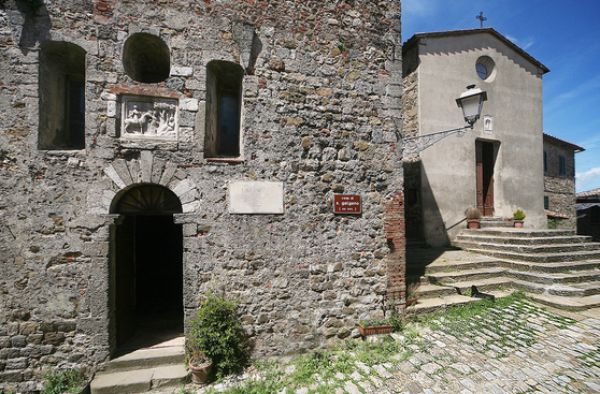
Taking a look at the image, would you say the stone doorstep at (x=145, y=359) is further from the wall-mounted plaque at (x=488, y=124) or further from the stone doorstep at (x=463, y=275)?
the wall-mounted plaque at (x=488, y=124)

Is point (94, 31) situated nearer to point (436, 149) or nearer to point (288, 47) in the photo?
point (288, 47)

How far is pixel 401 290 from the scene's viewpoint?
467 cm

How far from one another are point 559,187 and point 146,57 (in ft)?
58.0

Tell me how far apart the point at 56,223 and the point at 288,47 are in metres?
4.50

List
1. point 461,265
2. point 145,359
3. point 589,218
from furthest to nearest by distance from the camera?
point 589,218 < point 461,265 < point 145,359

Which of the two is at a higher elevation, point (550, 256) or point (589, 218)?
point (589, 218)

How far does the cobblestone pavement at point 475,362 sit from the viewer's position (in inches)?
130

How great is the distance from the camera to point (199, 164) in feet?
13.1

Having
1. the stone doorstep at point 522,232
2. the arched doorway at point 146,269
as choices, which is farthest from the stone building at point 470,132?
the arched doorway at point 146,269

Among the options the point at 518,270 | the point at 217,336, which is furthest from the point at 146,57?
the point at 518,270

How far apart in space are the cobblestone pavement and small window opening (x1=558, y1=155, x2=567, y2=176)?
11760 mm

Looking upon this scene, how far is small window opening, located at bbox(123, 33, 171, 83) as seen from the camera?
13.0 feet

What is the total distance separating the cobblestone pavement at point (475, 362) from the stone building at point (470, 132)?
3.84 meters

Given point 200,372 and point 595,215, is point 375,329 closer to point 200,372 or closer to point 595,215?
point 200,372
